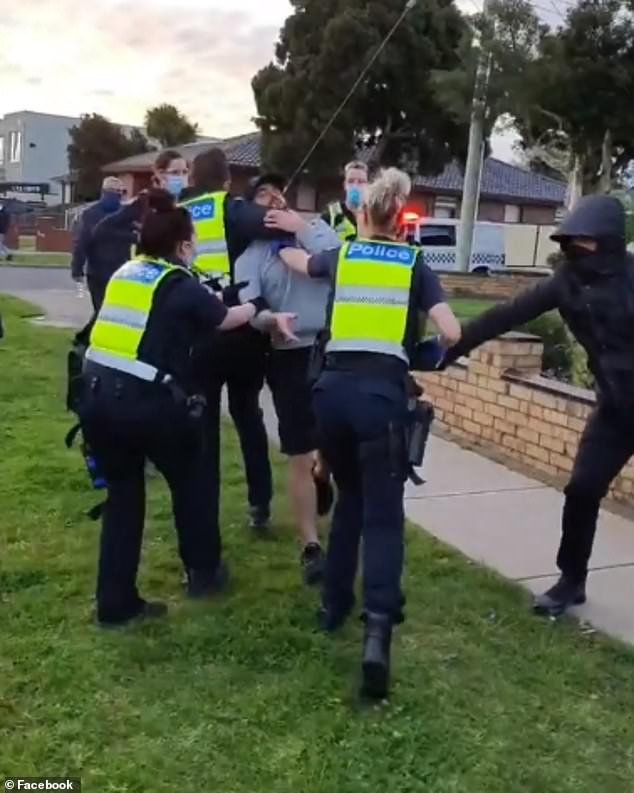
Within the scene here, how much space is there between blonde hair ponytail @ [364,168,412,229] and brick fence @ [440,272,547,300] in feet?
48.0

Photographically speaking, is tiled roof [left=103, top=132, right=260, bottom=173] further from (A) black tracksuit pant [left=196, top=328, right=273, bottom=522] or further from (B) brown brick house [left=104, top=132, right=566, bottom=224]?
(A) black tracksuit pant [left=196, top=328, right=273, bottom=522]

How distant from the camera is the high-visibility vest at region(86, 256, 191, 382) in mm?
3807

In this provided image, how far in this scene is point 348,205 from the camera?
5.20 m

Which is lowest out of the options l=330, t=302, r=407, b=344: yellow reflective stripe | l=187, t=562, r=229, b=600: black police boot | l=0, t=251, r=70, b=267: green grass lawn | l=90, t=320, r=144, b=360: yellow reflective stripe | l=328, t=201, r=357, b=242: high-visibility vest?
l=0, t=251, r=70, b=267: green grass lawn

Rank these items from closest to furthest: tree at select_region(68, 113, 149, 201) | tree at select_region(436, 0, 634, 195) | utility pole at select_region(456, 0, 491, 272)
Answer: tree at select_region(436, 0, 634, 195) < utility pole at select_region(456, 0, 491, 272) < tree at select_region(68, 113, 149, 201)

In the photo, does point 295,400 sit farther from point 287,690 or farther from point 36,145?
point 36,145

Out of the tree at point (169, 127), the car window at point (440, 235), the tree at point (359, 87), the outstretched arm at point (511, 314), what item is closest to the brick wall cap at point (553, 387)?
the outstretched arm at point (511, 314)

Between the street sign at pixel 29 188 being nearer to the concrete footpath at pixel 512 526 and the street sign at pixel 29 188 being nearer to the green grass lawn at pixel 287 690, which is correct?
the concrete footpath at pixel 512 526

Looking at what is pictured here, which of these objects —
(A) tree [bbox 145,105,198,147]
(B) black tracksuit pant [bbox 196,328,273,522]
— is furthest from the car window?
(A) tree [bbox 145,105,198,147]

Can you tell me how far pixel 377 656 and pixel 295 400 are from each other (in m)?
1.38

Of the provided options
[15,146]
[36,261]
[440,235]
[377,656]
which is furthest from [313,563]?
[15,146]

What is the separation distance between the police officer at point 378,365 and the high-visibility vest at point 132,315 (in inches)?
24.4

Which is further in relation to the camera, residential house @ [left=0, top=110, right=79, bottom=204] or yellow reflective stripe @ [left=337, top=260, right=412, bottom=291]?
residential house @ [left=0, top=110, right=79, bottom=204]

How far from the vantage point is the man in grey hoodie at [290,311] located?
178 inches
